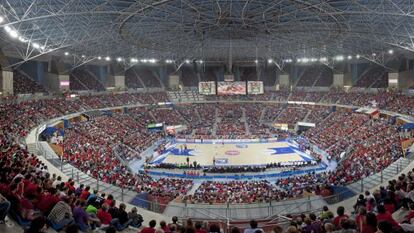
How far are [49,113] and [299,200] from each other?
37307mm

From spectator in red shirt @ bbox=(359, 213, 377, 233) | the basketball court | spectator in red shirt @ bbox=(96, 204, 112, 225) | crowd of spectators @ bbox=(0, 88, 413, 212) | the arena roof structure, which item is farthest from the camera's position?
the basketball court

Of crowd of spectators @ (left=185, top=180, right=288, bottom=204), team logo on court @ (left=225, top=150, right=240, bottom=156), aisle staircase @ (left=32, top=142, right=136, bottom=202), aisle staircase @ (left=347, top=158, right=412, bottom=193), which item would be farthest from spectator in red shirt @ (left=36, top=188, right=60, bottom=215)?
team logo on court @ (left=225, top=150, right=240, bottom=156)

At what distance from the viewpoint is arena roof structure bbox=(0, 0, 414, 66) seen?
28250mm

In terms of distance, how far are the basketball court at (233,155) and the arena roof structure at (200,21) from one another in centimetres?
1656

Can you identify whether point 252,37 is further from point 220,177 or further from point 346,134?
point 220,177

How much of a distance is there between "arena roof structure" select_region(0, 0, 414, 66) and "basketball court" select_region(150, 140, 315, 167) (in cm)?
1656

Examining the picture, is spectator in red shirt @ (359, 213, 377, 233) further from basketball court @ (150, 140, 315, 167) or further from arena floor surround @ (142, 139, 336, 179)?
basketball court @ (150, 140, 315, 167)

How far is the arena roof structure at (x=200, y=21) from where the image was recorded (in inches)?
1112

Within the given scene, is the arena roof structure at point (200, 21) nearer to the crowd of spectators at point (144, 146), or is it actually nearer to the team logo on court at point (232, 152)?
the crowd of spectators at point (144, 146)

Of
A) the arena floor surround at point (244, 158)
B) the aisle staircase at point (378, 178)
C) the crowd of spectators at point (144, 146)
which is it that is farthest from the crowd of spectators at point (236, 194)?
the arena floor surround at point (244, 158)

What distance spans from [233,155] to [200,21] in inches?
717

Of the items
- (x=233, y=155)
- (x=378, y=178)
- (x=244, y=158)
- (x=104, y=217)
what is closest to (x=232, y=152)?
(x=233, y=155)

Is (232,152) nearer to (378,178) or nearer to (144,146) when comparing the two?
(144,146)

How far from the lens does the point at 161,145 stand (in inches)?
1885
